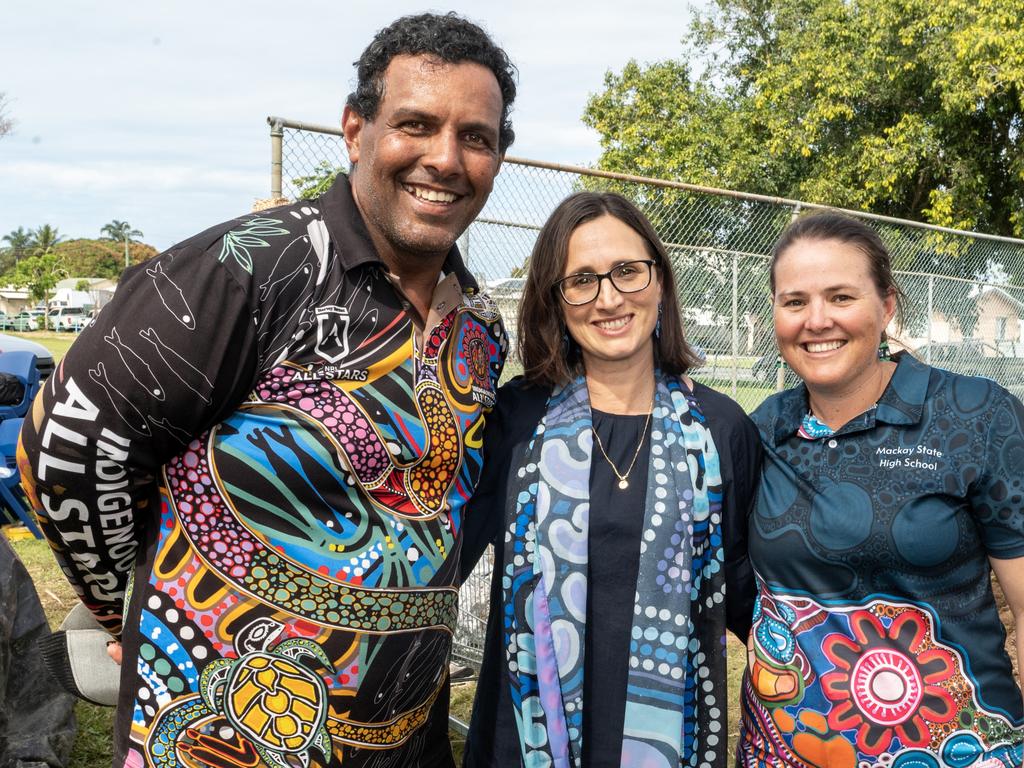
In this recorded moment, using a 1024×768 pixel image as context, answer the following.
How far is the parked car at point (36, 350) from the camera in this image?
8.20 metres

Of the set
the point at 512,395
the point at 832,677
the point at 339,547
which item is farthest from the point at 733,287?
the point at 339,547

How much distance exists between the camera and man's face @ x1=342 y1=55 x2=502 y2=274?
6.50 ft

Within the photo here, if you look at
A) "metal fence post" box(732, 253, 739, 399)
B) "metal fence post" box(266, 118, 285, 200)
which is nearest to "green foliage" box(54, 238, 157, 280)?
"metal fence post" box(732, 253, 739, 399)

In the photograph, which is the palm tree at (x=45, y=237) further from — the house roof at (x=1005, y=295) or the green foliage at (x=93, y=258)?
the house roof at (x=1005, y=295)

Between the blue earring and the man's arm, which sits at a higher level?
the blue earring

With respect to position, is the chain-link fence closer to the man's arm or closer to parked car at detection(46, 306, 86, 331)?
the man's arm

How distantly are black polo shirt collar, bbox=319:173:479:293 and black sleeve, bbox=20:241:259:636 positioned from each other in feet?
0.87

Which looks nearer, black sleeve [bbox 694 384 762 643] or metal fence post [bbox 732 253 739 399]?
black sleeve [bbox 694 384 762 643]

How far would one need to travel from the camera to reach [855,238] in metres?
2.25

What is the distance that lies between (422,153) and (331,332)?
0.47 m

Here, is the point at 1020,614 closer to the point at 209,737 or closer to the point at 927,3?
the point at 209,737

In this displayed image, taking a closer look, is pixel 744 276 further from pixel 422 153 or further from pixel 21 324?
pixel 21 324

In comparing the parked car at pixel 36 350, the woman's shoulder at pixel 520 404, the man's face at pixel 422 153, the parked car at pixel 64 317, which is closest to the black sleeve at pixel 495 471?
the woman's shoulder at pixel 520 404

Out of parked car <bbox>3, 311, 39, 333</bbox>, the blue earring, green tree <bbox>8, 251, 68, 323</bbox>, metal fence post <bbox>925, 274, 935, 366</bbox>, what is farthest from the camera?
green tree <bbox>8, 251, 68, 323</bbox>
